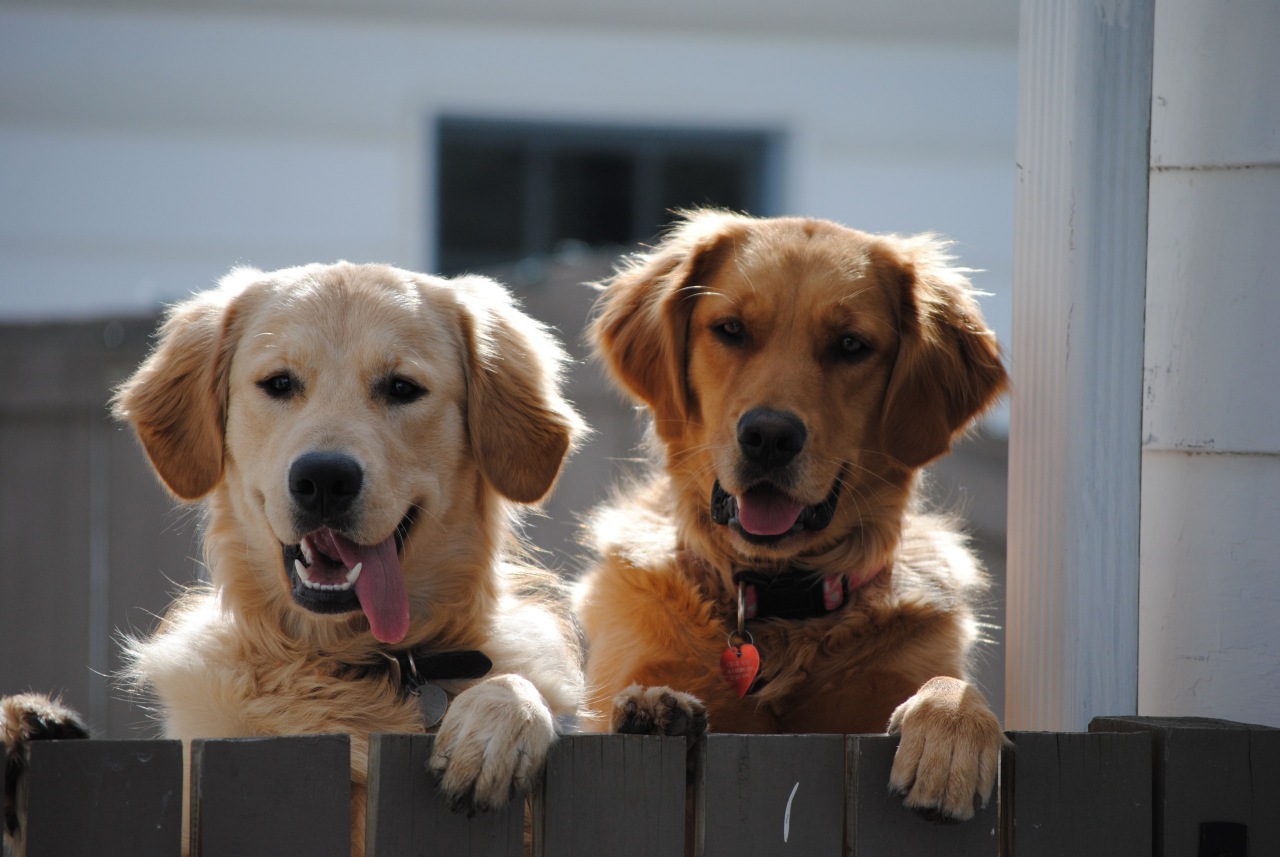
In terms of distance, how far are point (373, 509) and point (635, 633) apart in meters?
0.74

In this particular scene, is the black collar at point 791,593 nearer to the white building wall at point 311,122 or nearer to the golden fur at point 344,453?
the golden fur at point 344,453

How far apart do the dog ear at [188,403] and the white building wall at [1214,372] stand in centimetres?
196

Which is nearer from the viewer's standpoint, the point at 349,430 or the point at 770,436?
the point at 349,430

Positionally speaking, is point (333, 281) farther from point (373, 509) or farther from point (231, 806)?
point (231, 806)

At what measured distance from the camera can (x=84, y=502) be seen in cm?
555

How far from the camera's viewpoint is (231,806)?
1.59 meters

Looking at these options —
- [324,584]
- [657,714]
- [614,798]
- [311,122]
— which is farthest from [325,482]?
[311,122]

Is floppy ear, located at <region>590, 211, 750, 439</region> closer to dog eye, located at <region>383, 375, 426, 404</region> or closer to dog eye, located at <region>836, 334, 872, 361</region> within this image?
dog eye, located at <region>836, 334, 872, 361</region>

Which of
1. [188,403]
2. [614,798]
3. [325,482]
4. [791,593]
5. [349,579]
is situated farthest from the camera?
[791,593]

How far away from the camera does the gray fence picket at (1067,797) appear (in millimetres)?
1764

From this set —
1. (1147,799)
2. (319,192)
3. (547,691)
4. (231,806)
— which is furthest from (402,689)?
(319,192)

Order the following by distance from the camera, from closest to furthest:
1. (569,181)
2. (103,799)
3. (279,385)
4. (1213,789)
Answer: (103,799)
(1213,789)
(279,385)
(569,181)

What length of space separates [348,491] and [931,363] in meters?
1.40

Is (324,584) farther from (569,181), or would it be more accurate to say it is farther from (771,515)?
(569,181)
